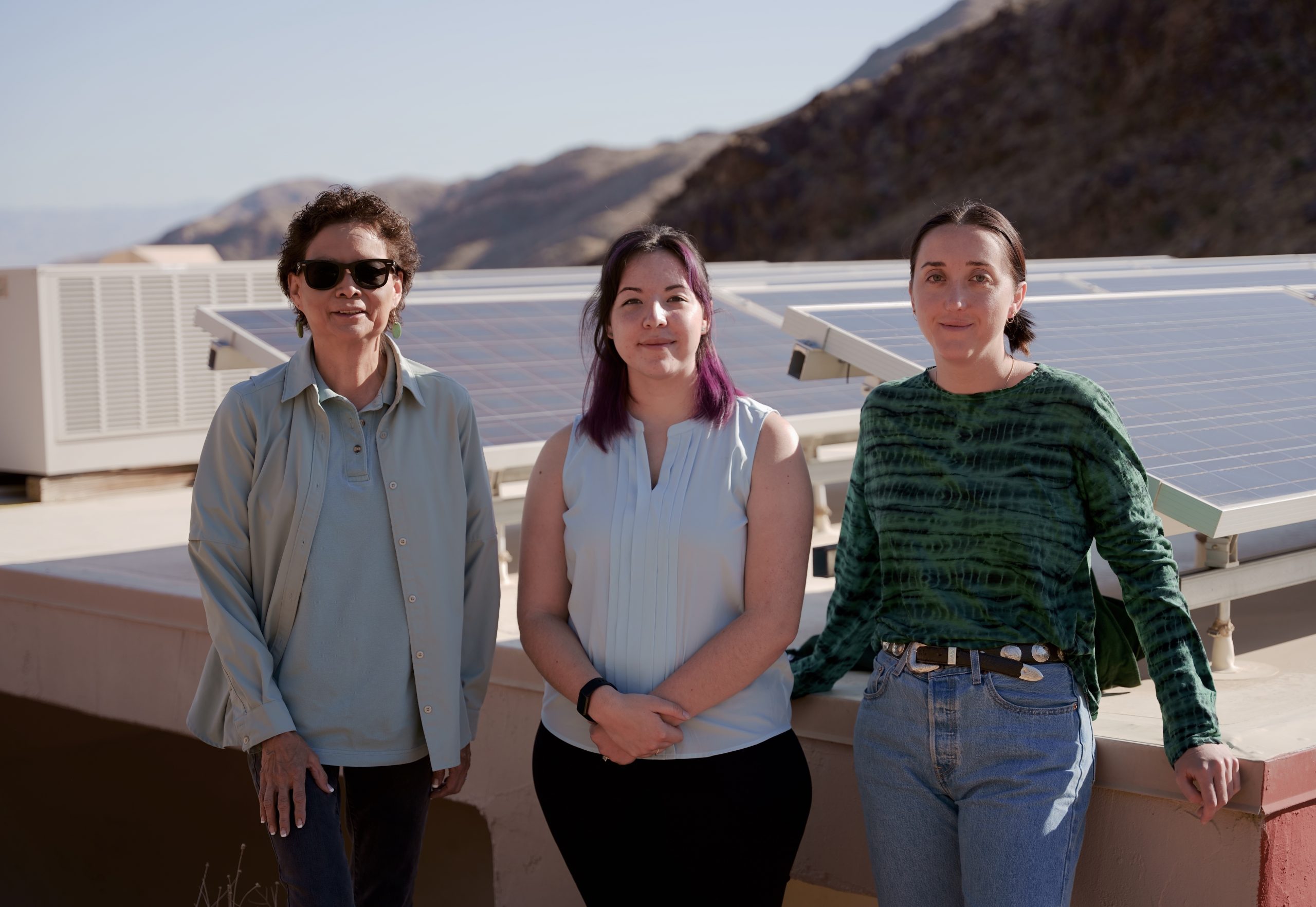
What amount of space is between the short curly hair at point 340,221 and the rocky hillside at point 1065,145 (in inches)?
1172

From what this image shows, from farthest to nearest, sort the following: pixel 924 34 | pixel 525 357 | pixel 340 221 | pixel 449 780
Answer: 1. pixel 924 34
2. pixel 525 357
3. pixel 449 780
4. pixel 340 221

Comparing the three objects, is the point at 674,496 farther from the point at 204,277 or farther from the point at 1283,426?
the point at 204,277

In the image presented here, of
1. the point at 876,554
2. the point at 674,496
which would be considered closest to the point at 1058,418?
the point at 876,554

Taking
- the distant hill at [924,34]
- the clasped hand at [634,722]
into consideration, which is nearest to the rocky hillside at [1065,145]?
the clasped hand at [634,722]

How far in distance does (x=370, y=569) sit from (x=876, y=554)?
124cm

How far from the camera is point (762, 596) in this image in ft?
10.2

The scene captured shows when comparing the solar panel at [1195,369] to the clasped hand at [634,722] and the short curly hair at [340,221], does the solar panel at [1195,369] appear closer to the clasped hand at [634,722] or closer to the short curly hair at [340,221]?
the clasped hand at [634,722]

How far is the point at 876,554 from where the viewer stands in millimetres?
3293

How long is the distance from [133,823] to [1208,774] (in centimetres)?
642

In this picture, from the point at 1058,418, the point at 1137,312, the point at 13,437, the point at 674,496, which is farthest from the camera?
the point at 13,437

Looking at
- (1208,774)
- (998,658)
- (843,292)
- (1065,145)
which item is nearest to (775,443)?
(998,658)

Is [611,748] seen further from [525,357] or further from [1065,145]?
[1065,145]

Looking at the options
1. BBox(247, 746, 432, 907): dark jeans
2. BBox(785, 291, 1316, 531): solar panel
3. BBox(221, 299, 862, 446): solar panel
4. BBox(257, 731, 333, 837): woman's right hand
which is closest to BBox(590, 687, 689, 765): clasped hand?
BBox(247, 746, 432, 907): dark jeans

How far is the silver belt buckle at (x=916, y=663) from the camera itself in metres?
2.99
